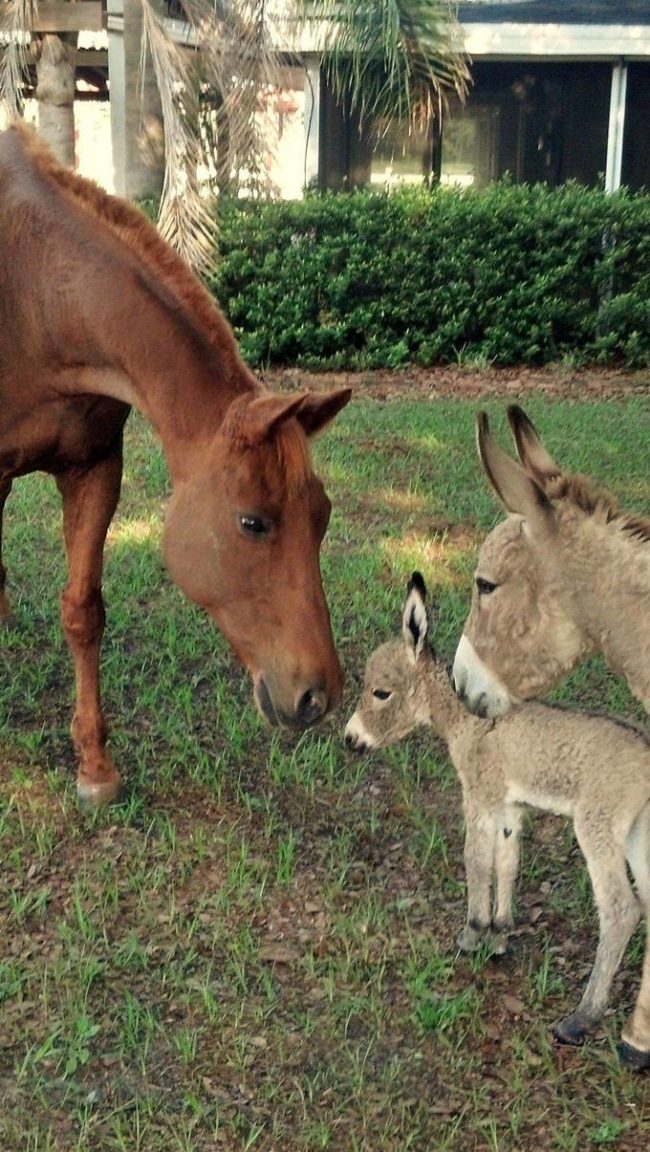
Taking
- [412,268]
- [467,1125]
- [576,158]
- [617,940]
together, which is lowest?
[467,1125]

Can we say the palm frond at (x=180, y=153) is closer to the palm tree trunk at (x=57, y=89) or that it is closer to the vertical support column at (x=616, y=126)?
the palm tree trunk at (x=57, y=89)

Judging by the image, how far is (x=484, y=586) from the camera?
3.44 metres

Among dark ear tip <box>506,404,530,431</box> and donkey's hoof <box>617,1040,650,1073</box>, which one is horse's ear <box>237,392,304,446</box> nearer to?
dark ear tip <box>506,404,530,431</box>

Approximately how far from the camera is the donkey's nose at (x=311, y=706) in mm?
3275

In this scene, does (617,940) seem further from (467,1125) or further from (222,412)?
(222,412)

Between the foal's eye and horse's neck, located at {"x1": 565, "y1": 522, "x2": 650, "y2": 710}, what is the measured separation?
2.36 ft

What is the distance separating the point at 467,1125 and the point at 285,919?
3.25ft

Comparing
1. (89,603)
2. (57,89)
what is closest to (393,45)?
(57,89)

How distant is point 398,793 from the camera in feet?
15.1

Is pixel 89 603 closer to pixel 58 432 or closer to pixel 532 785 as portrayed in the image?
pixel 58 432

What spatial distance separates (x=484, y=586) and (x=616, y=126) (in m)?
14.3

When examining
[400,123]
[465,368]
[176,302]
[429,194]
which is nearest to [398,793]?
[176,302]

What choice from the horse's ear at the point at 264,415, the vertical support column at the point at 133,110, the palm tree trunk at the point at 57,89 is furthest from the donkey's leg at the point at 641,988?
the vertical support column at the point at 133,110

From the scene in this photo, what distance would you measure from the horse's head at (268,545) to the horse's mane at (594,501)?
2.09 feet
